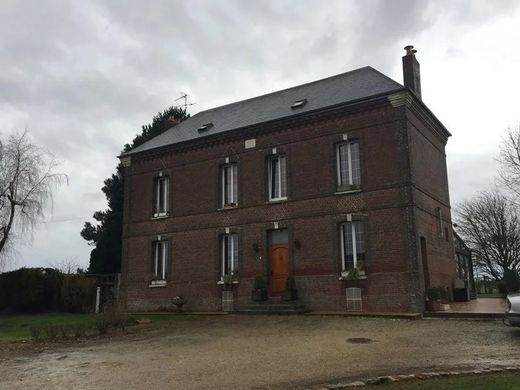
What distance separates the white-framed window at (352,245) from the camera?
1750 cm

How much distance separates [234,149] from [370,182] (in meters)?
6.15

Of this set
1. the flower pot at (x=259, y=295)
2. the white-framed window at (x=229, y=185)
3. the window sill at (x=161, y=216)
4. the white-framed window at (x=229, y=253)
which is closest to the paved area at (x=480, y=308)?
the flower pot at (x=259, y=295)

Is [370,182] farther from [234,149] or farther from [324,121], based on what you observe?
[234,149]

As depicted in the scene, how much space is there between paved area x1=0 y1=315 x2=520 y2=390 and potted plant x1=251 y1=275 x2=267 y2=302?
3327 millimetres

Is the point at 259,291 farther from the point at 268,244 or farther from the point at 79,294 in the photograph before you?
the point at 79,294

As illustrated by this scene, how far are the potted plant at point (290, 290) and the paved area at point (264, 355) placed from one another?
110 inches

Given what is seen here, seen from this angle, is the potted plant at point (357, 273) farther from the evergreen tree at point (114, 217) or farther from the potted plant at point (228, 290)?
the evergreen tree at point (114, 217)

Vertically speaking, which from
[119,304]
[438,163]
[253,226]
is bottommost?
[119,304]

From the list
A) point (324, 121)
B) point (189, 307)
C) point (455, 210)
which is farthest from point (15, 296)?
point (455, 210)

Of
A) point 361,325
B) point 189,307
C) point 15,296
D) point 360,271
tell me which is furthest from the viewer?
point 15,296

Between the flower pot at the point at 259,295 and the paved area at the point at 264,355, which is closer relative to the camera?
the paved area at the point at 264,355

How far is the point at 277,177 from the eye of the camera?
2005cm

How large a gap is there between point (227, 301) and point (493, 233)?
23.0m

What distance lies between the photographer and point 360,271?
17.1 metres
